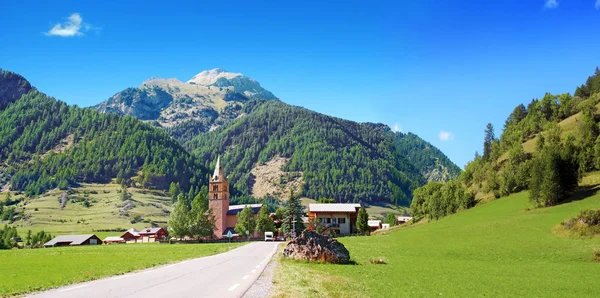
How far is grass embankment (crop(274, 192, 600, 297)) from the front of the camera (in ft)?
79.0

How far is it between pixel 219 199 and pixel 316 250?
Answer: 131534 millimetres

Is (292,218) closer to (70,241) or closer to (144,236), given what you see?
(70,241)

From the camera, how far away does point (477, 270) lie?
3578 centimetres

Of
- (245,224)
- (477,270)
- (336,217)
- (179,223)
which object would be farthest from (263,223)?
(477,270)

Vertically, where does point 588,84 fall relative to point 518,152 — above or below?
above

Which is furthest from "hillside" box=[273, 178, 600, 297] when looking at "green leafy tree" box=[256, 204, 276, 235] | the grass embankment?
"green leafy tree" box=[256, 204, 276, 235]

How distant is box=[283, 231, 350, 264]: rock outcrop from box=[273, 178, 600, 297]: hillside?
5.80 ft

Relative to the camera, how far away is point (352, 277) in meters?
28.6

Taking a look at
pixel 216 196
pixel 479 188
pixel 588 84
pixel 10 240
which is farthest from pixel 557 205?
pixel 10 240

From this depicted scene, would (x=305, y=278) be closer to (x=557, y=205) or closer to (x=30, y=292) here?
(x=30, y=292)

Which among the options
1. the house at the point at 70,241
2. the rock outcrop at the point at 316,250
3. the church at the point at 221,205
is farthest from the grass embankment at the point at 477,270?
the house at the point at 70,241

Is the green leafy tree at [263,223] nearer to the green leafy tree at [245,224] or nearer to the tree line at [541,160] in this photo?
the green leafy tree at [245,224]

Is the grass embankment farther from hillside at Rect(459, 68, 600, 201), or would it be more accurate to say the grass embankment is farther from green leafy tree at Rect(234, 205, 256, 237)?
green leafy tree at Rect(234, 205, 256, 237)

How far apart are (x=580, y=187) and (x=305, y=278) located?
80279mm
